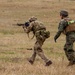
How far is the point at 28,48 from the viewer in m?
19.1

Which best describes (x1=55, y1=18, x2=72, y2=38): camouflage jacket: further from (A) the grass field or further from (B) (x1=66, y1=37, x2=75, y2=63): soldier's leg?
(A) the grass field

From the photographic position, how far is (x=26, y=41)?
889 inches

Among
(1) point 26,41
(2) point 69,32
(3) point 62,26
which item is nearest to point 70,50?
(2) point 69,32

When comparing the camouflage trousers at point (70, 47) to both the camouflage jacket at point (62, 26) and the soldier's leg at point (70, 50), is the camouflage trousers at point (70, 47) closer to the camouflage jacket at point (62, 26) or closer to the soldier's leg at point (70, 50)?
the soldier's leg at point (70, 50)

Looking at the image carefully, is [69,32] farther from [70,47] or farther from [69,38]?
[70,47]

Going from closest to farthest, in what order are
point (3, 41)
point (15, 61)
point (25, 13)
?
point (15, 61) < point (3, 41) < point (25, 13)

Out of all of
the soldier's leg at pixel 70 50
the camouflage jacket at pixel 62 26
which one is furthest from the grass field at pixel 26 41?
the camouflage jacket at pixel 62 26

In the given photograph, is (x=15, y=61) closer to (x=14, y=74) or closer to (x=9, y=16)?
(x=14, y=74)

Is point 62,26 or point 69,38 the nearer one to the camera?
point 62,26

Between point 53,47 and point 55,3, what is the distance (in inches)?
1137

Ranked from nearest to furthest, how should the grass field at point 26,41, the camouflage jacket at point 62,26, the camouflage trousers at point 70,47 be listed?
the grass field at point 26,41, the camouflage jacket at point 62,26, the camouflage trousers at point 70,47

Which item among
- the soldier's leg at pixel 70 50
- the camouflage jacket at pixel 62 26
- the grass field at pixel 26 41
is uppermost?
the camouflage jacket at pixel 62 26

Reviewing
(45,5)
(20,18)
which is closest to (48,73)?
(20,18)

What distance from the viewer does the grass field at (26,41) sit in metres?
12.2
